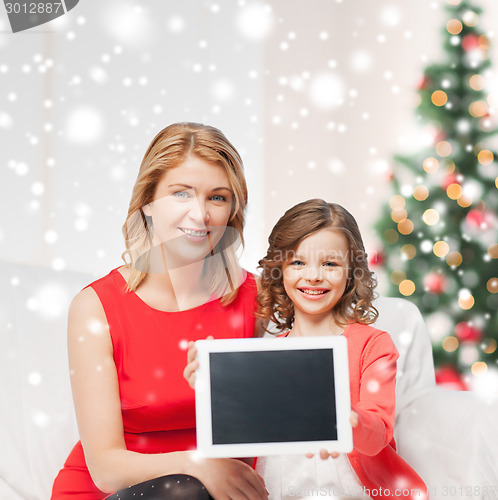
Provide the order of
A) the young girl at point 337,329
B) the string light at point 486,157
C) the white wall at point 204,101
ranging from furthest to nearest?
the string light at point 486,157 → the white wall at point 204,101 → the young girl at point 337,329

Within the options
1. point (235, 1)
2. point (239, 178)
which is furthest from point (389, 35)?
point (239, 178)

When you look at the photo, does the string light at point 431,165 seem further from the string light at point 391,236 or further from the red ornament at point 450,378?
the red ornament at point 450,378

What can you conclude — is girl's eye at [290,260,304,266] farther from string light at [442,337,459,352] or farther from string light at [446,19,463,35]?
string light at [446,19,463,35]

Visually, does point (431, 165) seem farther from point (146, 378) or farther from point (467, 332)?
point (146, 378)

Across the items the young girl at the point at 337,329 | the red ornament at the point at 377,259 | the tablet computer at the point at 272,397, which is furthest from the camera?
the red ornament at the point at 377,259

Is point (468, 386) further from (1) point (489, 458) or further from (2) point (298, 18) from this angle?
(2) point (298, 18)

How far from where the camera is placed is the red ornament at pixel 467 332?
223cm

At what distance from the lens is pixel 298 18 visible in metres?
2.79

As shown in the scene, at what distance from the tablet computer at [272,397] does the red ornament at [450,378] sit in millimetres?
1536

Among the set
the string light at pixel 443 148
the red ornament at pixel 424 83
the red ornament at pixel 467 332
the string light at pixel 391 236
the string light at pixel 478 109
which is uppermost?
the red ornament at pixel 424 83

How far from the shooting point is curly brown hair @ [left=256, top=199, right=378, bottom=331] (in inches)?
47.4

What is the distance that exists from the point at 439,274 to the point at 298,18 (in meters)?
1.41

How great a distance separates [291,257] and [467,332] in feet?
4.31

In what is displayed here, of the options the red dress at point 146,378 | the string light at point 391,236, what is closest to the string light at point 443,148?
the string light at point 391,236
